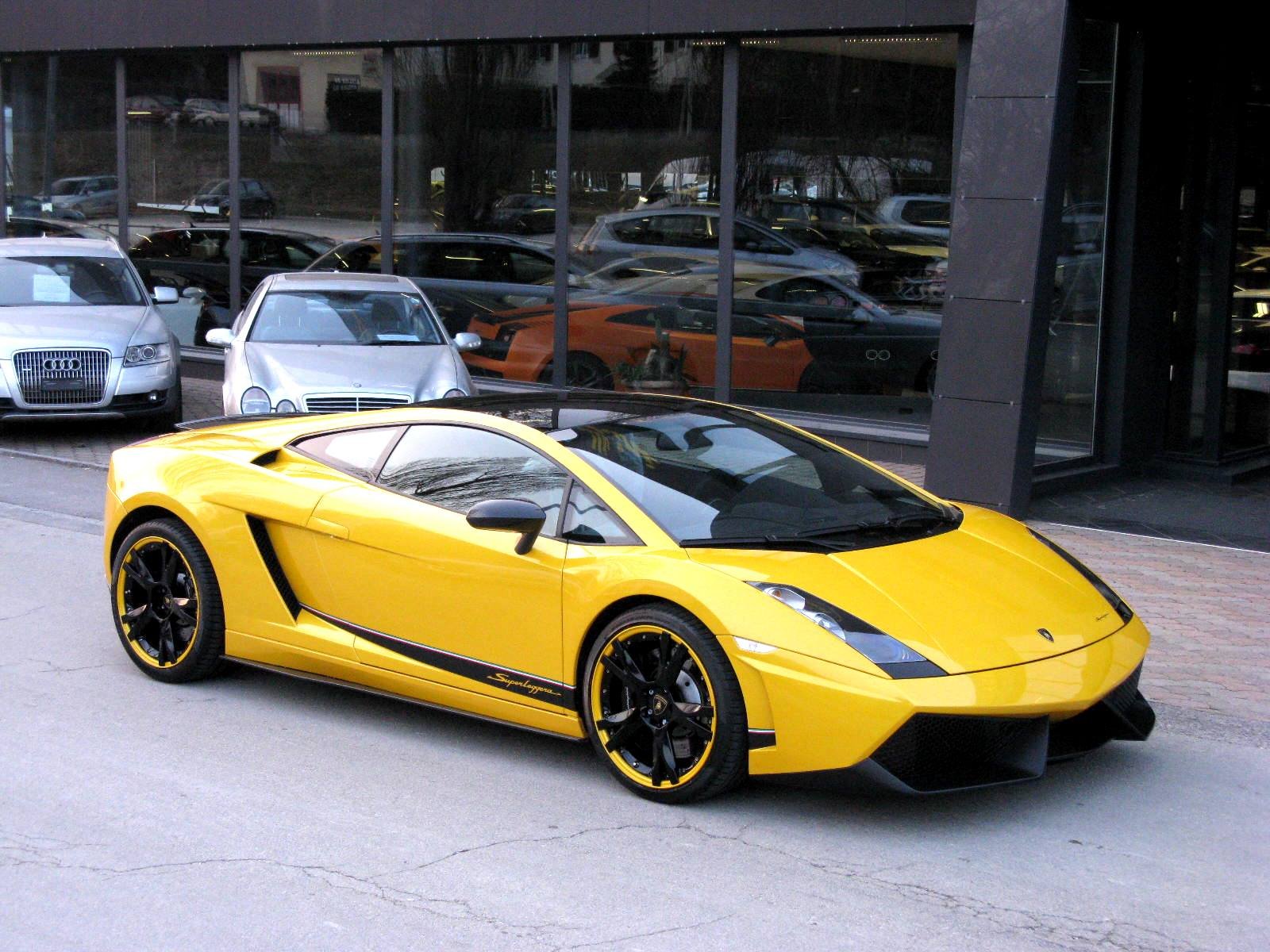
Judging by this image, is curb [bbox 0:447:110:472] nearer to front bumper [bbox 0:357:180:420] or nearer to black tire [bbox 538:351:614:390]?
front bumper [bbox 0:357:180:420]

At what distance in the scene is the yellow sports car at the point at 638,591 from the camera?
15.7 ft

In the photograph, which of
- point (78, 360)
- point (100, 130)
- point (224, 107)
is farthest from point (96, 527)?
point (100, 130)

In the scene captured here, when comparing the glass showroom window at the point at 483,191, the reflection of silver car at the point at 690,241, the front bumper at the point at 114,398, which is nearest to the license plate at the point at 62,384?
the front bumper at the point at 114,398

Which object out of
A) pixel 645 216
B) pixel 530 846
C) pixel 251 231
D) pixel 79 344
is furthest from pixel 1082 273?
pixel 251 231

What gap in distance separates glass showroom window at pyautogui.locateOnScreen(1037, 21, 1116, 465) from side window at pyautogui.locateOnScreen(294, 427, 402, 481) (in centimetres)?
620

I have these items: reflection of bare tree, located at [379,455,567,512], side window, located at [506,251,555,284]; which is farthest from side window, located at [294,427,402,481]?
side window, located at [506,251,555,284]

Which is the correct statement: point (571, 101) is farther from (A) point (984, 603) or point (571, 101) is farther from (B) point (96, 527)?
(A) point (984, 603)

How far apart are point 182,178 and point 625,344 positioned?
7.33m

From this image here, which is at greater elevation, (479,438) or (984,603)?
(479,438)

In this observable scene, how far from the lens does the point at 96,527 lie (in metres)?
9.97

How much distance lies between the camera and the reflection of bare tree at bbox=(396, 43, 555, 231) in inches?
594

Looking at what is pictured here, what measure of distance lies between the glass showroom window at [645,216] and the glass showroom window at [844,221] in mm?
374

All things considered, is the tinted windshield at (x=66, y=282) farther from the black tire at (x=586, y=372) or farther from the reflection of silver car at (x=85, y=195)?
the reflection of silver car at (x=85, y=195)

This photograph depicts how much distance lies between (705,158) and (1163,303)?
4.24 metres
